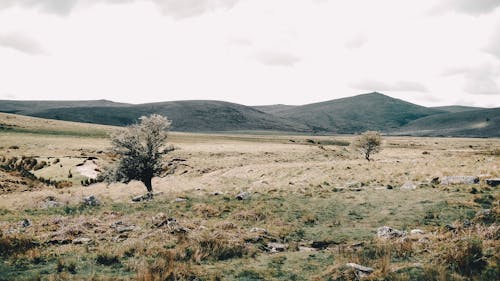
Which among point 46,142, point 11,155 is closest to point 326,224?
point 11,155

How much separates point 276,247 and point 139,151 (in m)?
26.4

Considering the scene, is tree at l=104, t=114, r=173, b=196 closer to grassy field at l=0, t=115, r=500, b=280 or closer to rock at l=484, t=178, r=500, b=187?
grassy field at l=0, t=115, r=500, b=280

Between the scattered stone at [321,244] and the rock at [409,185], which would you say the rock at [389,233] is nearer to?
the scattered stone at [321,244]

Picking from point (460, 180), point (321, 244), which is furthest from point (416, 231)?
point (460, 180)

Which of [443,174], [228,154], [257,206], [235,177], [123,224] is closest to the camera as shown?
[123,224]

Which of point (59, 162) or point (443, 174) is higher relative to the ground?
point (443, 174)

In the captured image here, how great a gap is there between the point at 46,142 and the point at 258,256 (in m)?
87.0

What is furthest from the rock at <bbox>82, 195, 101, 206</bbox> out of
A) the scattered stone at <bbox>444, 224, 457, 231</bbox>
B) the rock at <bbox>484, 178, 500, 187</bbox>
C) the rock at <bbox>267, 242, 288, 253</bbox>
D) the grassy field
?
the rock at <bbox>484, 178, 500, 187</bbox>

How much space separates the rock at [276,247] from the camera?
14.5 metres

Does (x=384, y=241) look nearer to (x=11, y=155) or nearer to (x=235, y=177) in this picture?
(x=235, y=177)

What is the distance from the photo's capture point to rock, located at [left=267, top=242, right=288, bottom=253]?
14.5 metres

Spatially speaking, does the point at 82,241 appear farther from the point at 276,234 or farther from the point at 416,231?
A: the point at 416,231

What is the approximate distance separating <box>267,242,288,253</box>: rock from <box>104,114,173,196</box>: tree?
79.7 feet

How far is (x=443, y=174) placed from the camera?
95.8 feet
